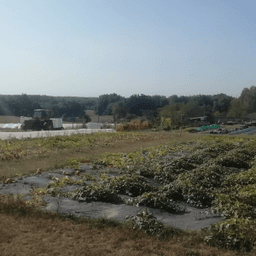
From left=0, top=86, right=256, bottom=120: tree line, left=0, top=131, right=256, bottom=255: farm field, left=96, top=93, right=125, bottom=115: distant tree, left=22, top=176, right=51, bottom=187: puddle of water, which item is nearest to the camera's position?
left=0, top=131, right=256, bottom=255: farm field

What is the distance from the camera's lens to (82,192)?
614 cm

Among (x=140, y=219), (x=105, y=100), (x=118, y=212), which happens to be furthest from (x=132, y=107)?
(x=140, y=219)

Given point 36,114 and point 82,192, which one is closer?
point 82,192

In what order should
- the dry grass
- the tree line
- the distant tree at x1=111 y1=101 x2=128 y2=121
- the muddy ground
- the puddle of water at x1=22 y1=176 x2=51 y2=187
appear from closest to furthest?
the muddy ground < the puddle of water at x1=22 y1=176 x2=51 y2=187 < the dry grass < the tree line < the distant tree at x1=111 y1=101 x2=128 y2=121

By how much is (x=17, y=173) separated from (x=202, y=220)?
5205 mm

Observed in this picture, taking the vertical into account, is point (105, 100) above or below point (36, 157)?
above

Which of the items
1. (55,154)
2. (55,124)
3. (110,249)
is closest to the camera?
(110,249)

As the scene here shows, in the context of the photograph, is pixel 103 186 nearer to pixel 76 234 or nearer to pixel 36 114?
pixel 76 234

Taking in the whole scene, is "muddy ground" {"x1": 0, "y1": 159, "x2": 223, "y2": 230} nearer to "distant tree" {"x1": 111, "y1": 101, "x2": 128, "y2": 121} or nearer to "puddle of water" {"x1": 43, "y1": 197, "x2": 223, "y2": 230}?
"puddle of water" {"x1": 43, "y1": 197, "x2": 223, "y2": 230}

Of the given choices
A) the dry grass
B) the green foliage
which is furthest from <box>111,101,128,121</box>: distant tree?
the green foliage

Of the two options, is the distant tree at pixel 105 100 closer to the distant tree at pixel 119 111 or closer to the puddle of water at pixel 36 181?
the distant tree at pixel 119 111

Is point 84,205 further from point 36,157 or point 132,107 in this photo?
point 132,107

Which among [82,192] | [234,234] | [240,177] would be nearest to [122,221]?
[82,192]

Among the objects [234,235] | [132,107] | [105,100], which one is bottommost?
[234,235]
